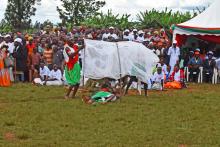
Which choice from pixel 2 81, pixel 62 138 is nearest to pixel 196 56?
pixel 2 81

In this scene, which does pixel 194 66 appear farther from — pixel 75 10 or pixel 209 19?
pixel 75 10

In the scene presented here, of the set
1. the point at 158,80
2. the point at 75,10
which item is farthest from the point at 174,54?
the point at 75,10

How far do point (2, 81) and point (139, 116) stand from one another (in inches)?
347

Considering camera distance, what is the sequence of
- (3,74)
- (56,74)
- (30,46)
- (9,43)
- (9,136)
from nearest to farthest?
(9,136)
(3,74)
(56,74)
(30,46)
(9,43)

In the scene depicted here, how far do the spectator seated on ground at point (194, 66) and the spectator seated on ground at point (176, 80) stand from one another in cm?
232

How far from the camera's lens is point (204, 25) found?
24484mm

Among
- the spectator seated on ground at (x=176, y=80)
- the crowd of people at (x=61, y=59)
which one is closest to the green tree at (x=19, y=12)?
the crowd of people at (x=61, y=59)

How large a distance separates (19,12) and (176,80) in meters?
31.3

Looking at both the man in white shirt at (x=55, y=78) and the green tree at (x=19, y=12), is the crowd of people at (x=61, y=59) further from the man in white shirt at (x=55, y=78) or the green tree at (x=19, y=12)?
the green tree at (x=19, y=12)

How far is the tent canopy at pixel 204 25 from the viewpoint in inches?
939

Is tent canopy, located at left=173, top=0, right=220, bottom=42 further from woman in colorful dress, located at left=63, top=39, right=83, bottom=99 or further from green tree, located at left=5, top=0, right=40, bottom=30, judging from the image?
green tree, located at left=5, top=0, right=40, bottom=30

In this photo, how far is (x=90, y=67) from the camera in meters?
15.3

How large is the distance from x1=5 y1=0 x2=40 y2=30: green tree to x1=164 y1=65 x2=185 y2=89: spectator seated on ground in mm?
30039

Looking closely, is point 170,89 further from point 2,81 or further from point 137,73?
point 2,81
